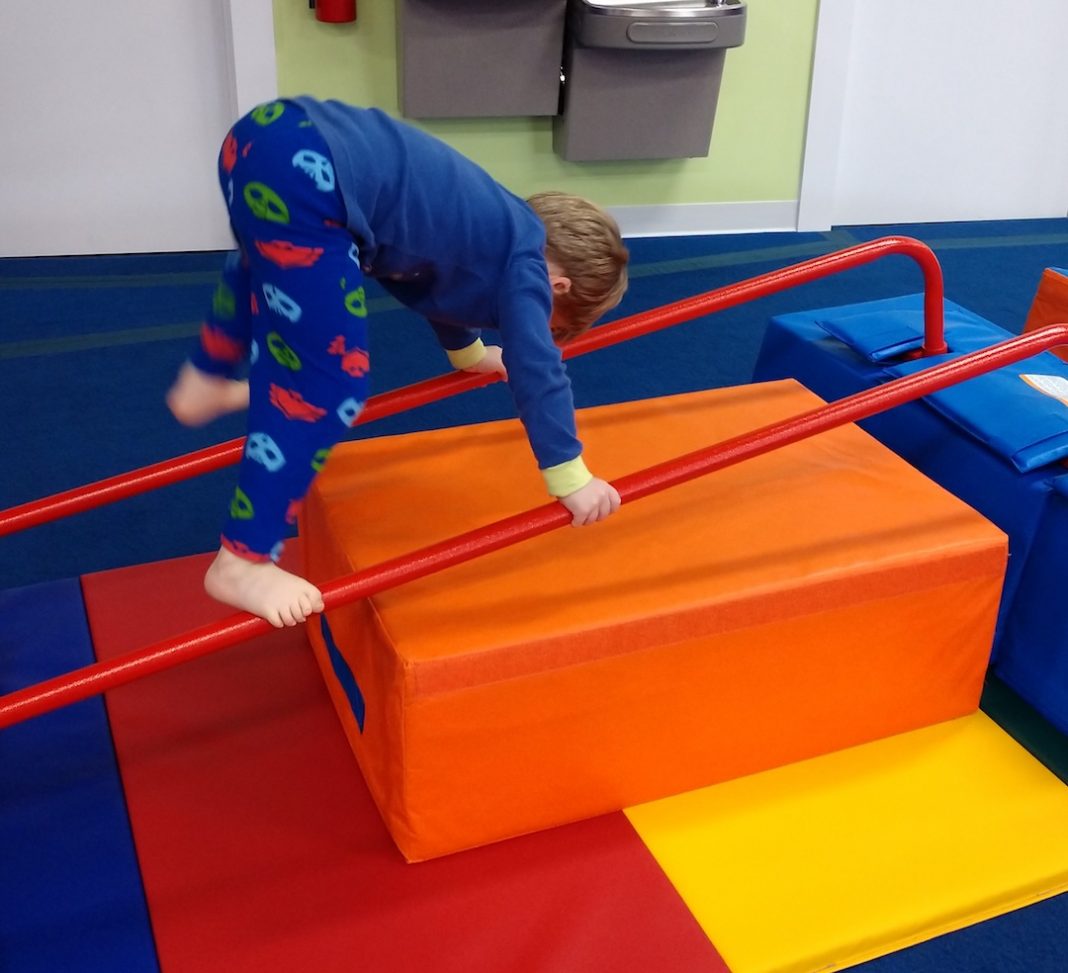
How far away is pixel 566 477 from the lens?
185 cm

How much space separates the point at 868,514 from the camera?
224cm

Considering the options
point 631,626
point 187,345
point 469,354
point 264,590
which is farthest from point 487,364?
point 187,345

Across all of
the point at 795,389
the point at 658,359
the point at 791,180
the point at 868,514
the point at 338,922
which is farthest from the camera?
the point at 791,180

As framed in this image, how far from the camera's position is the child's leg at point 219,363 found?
2.01 m

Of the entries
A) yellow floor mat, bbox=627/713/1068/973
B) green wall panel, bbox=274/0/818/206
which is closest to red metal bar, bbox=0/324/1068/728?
yellow floor mat, bbox=627/713/1068/973

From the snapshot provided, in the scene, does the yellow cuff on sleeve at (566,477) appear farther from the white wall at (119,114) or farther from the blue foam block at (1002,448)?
the white wall at (119,114)

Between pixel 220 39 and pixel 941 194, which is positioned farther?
pixel 941 194

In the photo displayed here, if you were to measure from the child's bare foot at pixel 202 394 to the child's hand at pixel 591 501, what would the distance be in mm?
599

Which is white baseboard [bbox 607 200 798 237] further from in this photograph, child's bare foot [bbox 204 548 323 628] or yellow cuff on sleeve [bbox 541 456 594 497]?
child's bare foot [bbox 204 548 323 628]

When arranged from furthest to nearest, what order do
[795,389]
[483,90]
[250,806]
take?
[483,90]
[795,389]
[250,806]

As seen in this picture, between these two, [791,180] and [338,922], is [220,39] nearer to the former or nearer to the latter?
[791,180]

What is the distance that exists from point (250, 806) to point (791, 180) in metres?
3.75

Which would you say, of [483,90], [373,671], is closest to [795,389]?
[373,671]

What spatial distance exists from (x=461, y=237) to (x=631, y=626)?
649 mm
